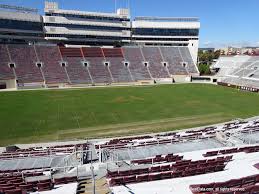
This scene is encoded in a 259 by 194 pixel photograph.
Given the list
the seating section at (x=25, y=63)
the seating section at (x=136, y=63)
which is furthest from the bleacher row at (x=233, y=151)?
the seating section at (x=136, y=63)

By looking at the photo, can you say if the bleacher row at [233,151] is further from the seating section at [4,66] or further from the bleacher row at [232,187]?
the seating section at [4,66]

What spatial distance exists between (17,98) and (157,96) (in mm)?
25272

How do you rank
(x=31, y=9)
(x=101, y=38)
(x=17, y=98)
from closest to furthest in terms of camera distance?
(x=17, y=98)
(x=31, y=9)
(x=101, y=38)

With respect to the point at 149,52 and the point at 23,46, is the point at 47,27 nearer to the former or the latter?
the point at 23,46

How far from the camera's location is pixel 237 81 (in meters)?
68.2

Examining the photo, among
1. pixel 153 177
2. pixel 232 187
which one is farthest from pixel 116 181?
pixel 232 187

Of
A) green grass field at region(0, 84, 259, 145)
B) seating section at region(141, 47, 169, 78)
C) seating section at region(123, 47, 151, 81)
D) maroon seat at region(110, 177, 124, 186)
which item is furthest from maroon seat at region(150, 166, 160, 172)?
seating section at region(141, 47, 169, 78)

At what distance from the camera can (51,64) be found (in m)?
69.8

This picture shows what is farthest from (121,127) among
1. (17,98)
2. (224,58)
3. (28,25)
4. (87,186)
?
(224,58)

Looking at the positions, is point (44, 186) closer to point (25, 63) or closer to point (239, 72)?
point (25, 63)

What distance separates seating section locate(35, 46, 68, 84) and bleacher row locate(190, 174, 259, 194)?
58891 mm

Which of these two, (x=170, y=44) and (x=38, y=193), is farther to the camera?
(x=170, y=44)

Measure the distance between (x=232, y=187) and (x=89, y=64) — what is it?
65.4 meters

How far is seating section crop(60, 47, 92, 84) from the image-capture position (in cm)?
6762
